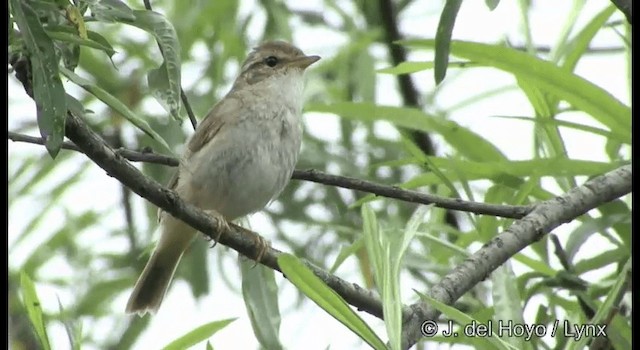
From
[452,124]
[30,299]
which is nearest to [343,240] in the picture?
[452,124]

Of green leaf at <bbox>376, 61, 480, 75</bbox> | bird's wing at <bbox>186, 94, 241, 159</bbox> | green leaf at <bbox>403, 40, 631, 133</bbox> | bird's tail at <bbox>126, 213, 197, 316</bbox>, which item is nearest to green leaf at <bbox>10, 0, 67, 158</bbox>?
green leaf at <bbox>376, 61, 480, 75</bbox>

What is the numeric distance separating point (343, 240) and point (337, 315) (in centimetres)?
267

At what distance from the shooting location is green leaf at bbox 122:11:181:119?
2.81 meters

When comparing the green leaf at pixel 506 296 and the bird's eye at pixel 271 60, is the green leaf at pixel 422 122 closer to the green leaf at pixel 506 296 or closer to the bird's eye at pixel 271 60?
the green leaf at pixel 506 296

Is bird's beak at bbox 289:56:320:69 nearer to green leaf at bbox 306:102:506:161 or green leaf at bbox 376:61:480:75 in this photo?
green leaf at bbox 306:102:506:161

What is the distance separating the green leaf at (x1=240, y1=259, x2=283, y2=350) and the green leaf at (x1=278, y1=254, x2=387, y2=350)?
0.83m

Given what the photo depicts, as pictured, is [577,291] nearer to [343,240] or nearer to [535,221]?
[535,221]

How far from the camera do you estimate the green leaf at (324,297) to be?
9.00ft

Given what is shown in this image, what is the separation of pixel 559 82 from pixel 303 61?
171 centimetres

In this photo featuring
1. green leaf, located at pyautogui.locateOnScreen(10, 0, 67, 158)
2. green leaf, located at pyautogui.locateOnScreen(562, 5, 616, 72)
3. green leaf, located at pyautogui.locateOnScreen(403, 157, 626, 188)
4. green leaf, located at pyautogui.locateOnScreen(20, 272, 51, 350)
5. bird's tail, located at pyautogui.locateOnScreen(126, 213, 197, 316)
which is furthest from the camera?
bird's tail, located at pyautogui.locateOnScreen(126, 213, 197, 316)

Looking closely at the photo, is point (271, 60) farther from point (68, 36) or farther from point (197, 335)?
point (68, 36)

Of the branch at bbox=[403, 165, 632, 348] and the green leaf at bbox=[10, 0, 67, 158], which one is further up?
the branch at bbox=[403, 165, 632, 348]

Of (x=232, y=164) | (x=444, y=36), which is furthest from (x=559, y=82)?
(x=232, y=164)

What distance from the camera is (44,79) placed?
7.88 feet
